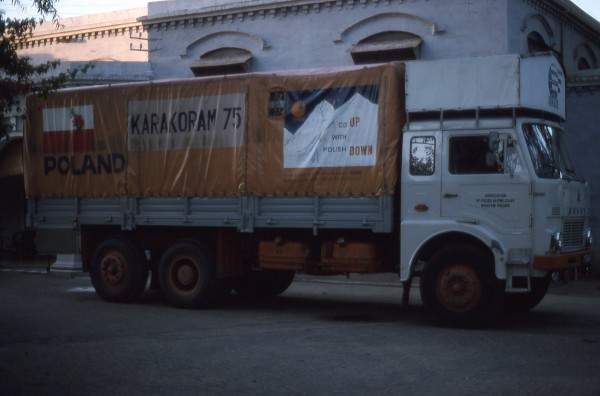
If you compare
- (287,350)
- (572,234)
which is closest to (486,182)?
(572,234)

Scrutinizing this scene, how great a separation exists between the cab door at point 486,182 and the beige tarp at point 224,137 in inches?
33.8

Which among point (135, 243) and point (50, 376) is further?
point (135, 243)

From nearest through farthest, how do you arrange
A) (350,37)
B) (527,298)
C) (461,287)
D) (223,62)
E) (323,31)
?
(461,287), (527,298), (350,37), (323,31), (223,62)

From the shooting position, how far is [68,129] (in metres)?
15.4

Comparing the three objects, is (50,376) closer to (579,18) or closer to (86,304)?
(86,304)

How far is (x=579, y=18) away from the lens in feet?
76.6

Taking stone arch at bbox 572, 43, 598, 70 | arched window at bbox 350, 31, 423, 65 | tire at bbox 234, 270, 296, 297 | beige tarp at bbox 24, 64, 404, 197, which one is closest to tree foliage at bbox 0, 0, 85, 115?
beige tarp at bbox 24, 64, 404, 197

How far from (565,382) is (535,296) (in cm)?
487

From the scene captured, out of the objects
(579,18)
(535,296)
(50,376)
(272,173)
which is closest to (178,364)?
(50,376)

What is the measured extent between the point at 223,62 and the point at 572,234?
13373 mm

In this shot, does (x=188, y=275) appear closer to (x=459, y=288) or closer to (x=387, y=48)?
(x=459, y=288)

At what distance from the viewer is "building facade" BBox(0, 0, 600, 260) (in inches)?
770

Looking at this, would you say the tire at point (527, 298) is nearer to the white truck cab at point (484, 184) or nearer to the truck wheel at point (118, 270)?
the white truck cab at point (484, 184)

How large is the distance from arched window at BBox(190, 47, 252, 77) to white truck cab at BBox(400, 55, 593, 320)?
1135cm
